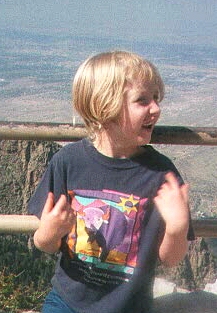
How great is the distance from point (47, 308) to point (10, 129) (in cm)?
67

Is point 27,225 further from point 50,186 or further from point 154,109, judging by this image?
point 154,109

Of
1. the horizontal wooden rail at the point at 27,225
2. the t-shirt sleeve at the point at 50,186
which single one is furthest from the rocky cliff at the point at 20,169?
the t-shirt sleeve at the point at 50,186

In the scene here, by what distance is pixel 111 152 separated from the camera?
7.85 ft

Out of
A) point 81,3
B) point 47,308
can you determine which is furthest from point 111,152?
point 81,3

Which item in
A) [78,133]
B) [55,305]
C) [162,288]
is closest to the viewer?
[55,305]

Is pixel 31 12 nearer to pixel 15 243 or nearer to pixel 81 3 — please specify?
pixel 81 3

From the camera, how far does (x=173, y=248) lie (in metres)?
2.29

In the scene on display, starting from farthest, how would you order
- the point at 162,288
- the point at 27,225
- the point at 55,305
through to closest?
the point at 162,288
the point at 27,225
the point at 55,305

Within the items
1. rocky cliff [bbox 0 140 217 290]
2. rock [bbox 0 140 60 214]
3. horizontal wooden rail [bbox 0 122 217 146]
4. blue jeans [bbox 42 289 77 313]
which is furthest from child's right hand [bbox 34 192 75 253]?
rock [bbox 0 140 60 214]

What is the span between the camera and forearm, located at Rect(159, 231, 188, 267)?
225cm

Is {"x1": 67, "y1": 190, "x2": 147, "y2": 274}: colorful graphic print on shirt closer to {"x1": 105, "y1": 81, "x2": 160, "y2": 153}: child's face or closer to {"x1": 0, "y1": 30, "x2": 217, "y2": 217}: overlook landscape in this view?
{"x1": 105, "y1": 81, "x2": 160, "y2": 153}: child's face

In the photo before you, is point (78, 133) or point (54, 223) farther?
point (78, 133)

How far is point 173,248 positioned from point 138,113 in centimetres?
46

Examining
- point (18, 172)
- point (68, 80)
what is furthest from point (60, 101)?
point (18, 172)
